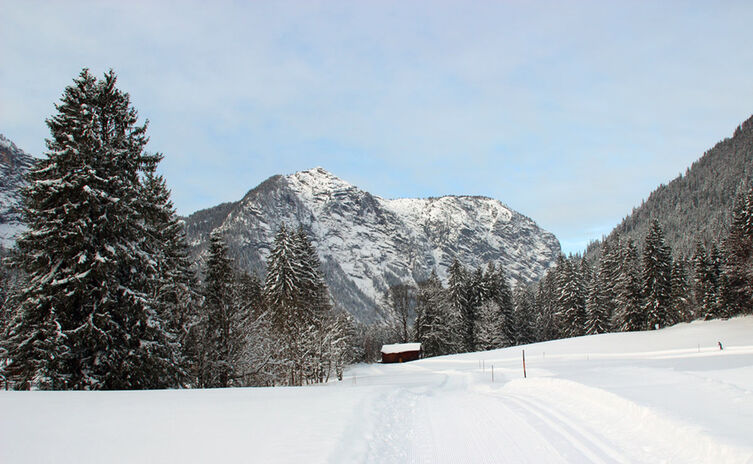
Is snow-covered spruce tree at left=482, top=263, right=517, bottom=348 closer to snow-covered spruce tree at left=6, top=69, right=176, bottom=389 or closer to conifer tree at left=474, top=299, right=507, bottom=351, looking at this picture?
conifer tree at left=474, top=299, right=507, bottom=351

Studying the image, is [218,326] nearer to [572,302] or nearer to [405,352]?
[405,352]

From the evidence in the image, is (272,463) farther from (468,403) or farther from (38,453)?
(468,403)

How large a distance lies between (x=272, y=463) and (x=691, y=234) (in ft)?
651

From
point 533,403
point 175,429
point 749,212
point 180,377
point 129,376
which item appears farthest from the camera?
point 749,212

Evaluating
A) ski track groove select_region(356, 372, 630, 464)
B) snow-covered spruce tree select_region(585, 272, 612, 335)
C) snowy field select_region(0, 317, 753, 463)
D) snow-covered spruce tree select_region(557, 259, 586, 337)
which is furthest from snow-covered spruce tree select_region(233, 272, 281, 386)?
snow-covered spruce tree select_region(585, 272, 612, 335)

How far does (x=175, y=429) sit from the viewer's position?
282 inches

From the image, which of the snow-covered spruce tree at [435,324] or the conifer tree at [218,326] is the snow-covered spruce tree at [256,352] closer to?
the conifer tree at [218,326]

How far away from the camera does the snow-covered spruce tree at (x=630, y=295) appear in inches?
1812

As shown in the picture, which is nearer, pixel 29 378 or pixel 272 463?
pixel 272 463

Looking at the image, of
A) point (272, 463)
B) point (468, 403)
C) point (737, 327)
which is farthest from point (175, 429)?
point (737, 327)

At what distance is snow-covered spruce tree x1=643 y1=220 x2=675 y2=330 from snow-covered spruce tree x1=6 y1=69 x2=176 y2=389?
50229 mm

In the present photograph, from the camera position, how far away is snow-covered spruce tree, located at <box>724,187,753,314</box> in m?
36.2

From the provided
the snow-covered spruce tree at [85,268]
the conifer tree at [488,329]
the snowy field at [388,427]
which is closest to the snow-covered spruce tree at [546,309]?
the conifer tree at [488,329]

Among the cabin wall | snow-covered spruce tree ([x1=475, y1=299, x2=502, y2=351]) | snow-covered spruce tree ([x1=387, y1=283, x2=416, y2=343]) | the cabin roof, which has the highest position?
snow-covered spruce tree ([x1=387, y1=283, x2=416, y2=343])
